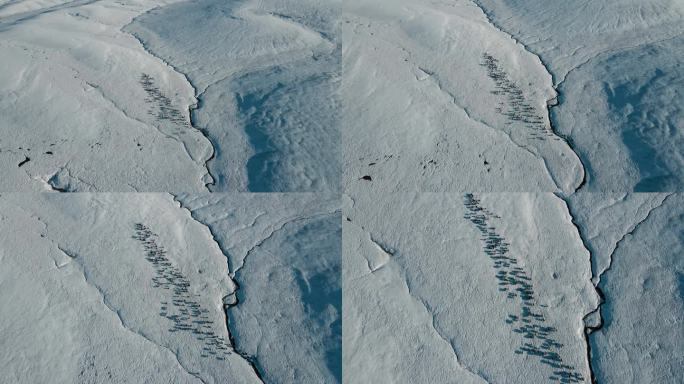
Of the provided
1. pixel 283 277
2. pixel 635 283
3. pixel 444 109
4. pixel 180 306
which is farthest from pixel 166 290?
pixel 635 283

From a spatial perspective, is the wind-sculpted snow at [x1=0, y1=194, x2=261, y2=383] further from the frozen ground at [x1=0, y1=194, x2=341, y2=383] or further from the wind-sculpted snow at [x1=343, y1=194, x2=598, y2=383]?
the wind-sculpted snow at [x1=343, y1=194, x2=598, y2=383]

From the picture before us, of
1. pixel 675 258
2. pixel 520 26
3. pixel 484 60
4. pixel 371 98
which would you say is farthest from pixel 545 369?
pixel 520 26

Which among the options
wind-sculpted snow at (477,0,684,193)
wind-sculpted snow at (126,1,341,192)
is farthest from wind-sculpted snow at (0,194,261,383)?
wind-sculpted snow at (477,0,684,193)

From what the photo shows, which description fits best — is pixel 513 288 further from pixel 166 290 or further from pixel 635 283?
pixel 166 290

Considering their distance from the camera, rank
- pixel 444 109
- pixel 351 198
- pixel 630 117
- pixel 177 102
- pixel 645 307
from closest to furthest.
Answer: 1. pixel 645 307
2. pixel 351 198
3. pixel 630 117
4. pixel 444 109
5. pixel 177 102

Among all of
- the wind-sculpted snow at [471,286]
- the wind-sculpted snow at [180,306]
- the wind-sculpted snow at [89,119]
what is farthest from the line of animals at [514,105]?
the wind-sculpted snow at [180,306]

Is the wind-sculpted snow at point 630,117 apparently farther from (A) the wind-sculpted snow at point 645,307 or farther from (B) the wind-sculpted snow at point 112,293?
(B) the wind-sculpted snow at point 112,293

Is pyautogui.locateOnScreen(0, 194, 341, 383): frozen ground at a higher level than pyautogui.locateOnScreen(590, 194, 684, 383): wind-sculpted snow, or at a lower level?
lower

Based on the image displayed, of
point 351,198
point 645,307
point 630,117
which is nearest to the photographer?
point 645,307
